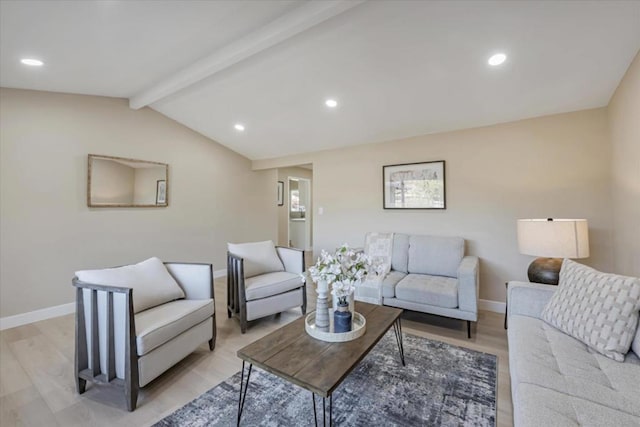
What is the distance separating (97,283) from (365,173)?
3341 millimetres

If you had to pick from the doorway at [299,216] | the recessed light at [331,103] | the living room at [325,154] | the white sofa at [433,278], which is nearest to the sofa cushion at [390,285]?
the white sofa at [433,278]

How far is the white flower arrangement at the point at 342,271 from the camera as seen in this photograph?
169 cm

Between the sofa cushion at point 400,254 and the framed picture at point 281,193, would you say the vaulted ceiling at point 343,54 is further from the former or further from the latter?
the framed picture at point 281,193

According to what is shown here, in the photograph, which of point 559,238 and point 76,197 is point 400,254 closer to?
point 559,238

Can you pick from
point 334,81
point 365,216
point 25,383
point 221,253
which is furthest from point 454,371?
point 221,253

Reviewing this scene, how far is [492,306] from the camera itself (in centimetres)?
323

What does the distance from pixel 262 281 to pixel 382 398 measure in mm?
1570

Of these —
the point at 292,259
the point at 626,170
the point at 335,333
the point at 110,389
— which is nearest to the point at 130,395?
the point at 110,389

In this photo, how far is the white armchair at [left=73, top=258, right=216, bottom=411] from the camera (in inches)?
67.2

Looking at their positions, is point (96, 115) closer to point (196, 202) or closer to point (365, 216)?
point (196, 202)

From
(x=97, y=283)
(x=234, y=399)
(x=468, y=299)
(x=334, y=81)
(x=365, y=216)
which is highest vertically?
(x=334, y=81)

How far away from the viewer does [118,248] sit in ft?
12.2

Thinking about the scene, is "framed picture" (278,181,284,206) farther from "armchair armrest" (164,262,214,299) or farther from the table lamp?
the table lamp

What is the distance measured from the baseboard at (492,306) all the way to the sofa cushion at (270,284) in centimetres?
218
